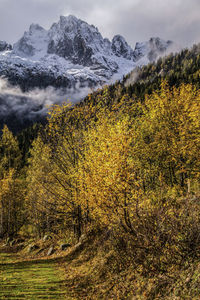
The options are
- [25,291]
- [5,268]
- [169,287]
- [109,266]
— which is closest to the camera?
[169,287]

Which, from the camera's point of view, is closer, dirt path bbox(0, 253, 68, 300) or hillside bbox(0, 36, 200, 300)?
hillside bbox(0, 36, 200, 300)

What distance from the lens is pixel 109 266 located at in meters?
10.6

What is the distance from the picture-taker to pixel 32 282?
10891 millimetres

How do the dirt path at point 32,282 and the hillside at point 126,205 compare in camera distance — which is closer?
the hillside at point 126,205

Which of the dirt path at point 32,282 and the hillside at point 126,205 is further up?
the hillside at point 126,205

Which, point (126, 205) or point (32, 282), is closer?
point (126, 205)

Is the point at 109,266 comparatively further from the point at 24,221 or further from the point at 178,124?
the point at 24,221

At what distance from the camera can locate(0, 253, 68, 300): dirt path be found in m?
9.20

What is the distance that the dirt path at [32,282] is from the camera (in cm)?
920

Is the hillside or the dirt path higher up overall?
the hillside

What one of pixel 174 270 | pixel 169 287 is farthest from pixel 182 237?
pixel 169 287

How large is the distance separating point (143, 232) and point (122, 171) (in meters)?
3.12

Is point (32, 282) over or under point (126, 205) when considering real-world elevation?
under

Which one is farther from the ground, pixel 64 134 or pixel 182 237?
pixel 64 134
